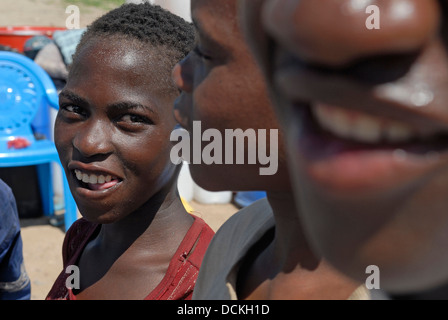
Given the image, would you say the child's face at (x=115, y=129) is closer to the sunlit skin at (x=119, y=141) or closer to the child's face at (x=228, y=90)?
the sunlit skin at (x=119, y=141)

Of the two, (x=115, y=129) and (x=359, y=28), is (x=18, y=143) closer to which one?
(x=115, y=129)

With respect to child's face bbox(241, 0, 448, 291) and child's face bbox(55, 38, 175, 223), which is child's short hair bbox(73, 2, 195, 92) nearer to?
child's face bbox(55, 38, 175, 223)

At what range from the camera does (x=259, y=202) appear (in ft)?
3.48

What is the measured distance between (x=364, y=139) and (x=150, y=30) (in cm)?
113

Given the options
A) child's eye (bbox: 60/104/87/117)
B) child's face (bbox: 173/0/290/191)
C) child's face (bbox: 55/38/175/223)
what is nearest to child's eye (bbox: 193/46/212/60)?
child's face (bbox: 173/0/290/191)

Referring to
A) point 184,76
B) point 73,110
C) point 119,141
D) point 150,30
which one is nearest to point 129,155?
point 119,141

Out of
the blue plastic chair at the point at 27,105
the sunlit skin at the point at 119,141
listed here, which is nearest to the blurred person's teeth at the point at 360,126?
the sunlit skin at the point at 119,141

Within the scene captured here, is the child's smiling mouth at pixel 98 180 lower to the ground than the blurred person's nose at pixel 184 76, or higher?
lower

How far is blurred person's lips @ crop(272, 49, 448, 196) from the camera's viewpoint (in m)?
0.34

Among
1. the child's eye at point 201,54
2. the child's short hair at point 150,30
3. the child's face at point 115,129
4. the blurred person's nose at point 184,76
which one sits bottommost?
the child's face at point 115,129

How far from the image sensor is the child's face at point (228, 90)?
0.69 m

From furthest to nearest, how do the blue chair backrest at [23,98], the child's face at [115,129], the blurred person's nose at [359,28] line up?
the blue chair backrest at [23,98] < the child's face at [115,129] < the blurred person's nose at [359,28]

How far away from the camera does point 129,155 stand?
1.30 metres

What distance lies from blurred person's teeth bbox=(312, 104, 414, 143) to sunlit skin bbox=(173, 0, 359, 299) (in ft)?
1.03
